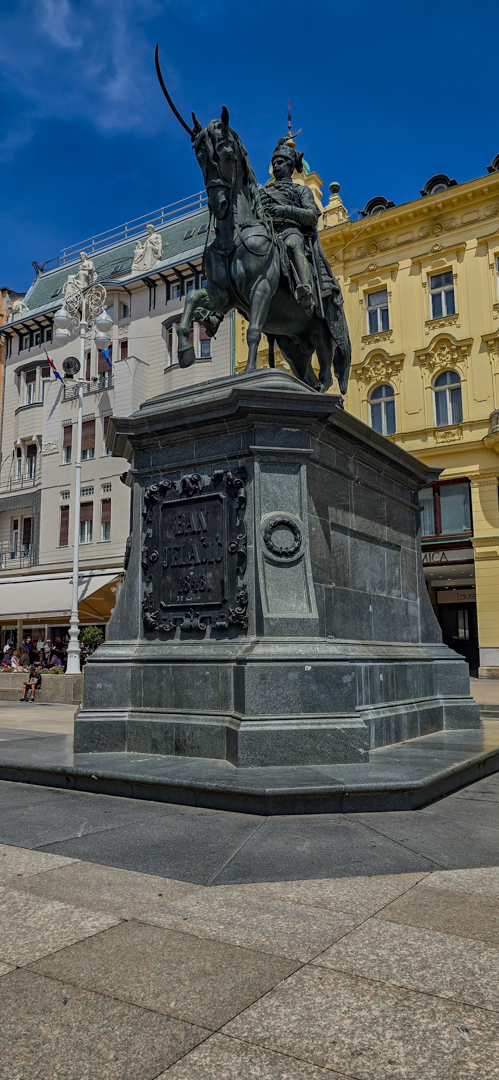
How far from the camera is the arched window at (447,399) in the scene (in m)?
32.0

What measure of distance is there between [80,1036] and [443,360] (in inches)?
1272

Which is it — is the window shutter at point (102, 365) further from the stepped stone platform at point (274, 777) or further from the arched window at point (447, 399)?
the stepped stone platform at point (274, 777)

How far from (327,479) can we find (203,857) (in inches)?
187

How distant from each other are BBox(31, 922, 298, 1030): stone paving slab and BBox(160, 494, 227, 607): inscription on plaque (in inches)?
184

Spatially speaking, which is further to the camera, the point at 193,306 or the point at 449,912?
the point at 193,306

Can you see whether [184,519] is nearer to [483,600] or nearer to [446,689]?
[446,689]

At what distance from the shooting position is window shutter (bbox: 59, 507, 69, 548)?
40.5 m

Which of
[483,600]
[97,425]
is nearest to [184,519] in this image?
[483,600]

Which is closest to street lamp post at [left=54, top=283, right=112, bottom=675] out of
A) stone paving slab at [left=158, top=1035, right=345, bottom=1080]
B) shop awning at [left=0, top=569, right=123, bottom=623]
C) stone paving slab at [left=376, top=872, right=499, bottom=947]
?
shop awning at [left=0, top=569, right=123, bottom=623]

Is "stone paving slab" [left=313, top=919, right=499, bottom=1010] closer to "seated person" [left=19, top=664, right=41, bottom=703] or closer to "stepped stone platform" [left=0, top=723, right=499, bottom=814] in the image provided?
"stepped stone platform" [left=0, top=723, right=499, bottom=814]

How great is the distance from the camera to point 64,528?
40.8 meters

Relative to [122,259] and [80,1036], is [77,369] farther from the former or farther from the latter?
[80,1036]

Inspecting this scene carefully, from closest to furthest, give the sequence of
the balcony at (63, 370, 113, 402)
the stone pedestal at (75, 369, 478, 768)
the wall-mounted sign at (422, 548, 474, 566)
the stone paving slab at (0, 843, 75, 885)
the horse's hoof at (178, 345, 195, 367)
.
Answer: the stone paving slab at (0, 843, 75, 885) → the stone pedestal at (75, 369, 478, 768) → the horse's hoof at (178, 345, 195, 367) → the wall-mounted sign at (422, 548, 474, 566) → the balcony at (63, 370, 113, 402)

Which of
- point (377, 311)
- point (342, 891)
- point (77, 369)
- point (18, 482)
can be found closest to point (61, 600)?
point (77, 369)
